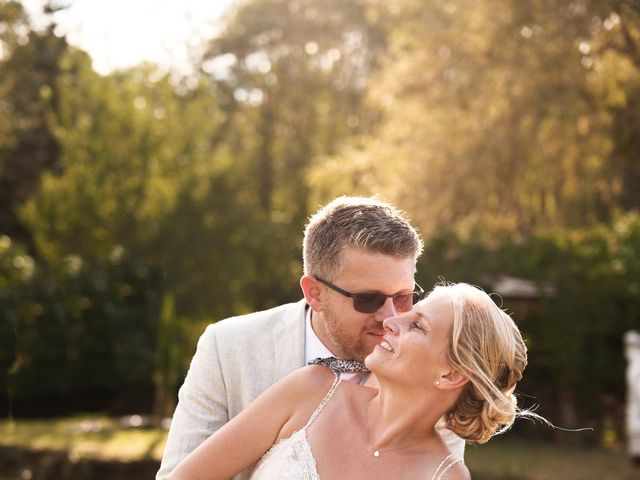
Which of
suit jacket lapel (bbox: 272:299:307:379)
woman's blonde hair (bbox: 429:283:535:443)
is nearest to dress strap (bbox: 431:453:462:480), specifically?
woman's blonde hair (bbox: 429:283:535:443)

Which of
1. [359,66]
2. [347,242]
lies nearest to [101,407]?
[347,242]

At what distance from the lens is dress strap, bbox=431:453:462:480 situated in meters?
2.92

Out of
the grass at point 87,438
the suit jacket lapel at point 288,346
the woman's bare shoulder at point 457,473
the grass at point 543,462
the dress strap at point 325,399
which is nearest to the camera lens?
the woman's bare shoulder at point 457,473

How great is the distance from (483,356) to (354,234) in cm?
66

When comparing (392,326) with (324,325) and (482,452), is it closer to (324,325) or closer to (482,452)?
(324,325)

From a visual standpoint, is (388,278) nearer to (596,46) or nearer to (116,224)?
(596,46)

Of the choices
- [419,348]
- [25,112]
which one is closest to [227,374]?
[419,348]

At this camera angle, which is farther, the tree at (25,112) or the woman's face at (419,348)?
the tree at (25,112)

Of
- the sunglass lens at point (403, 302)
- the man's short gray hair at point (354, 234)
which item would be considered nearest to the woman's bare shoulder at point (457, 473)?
the sunglass lens at point (403, 302)

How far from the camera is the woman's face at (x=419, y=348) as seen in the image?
9.86 ft

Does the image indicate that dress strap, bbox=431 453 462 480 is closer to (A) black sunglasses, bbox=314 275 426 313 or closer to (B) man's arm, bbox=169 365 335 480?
(B) man's arm, bbox=169 365 335 480

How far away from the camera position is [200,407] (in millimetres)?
3434

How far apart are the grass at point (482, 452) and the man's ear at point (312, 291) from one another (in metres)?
7.21

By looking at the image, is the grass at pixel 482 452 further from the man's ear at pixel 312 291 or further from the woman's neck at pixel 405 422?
the woman's neck at pixel 405 422
